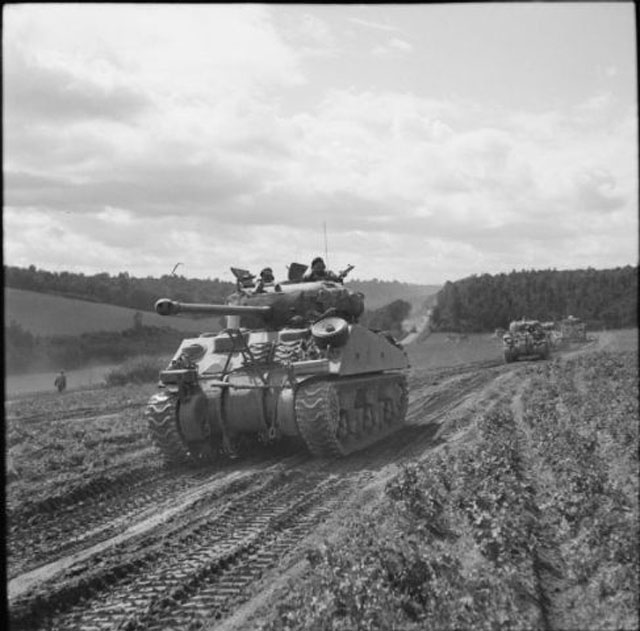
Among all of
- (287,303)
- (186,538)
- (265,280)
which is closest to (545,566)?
(186,538)

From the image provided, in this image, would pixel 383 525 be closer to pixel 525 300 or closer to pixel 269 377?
pixel 525 300

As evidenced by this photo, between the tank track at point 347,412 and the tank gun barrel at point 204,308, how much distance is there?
1.84m

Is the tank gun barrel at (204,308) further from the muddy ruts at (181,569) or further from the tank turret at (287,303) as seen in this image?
the muddy ruts at (181,569)

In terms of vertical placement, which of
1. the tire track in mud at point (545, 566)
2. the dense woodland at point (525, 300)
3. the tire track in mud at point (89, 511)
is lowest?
the tire track in mud at point (89, 511)

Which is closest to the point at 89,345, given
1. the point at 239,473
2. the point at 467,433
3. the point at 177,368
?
the point at 177,368

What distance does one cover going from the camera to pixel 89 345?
26.6 metres

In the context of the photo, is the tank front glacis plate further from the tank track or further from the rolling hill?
the rolling hill

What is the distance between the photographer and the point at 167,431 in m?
Answer: 13.9

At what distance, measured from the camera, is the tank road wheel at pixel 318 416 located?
523 inches

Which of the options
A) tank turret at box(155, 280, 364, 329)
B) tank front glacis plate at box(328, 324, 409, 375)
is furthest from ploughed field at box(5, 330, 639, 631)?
tank turret at box(155, 280, 364, 329)

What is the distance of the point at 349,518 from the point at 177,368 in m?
6.22

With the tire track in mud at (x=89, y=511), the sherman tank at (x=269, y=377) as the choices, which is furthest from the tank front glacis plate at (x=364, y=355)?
the tire track in mud at (x=89, y=511)

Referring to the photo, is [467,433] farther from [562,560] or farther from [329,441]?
[562,560]

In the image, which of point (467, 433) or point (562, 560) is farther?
point (467, 433)
